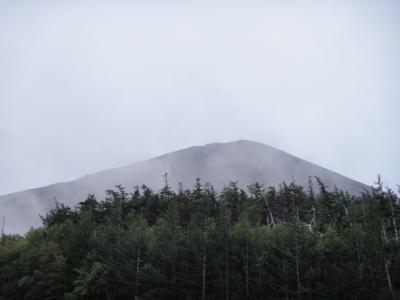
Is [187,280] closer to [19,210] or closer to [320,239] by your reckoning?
[320,239]

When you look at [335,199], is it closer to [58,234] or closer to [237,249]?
[237,249]

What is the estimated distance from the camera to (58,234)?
5216cm

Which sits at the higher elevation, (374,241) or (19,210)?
(19,210)

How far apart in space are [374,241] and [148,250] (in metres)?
23.7

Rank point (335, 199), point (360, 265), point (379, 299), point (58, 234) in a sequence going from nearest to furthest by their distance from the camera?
1. point (379, 299)
2. point (360, 265)
3. point (58, 234)
4. point (335, 199)

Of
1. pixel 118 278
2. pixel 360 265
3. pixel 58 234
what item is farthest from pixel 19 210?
pixel 360 265

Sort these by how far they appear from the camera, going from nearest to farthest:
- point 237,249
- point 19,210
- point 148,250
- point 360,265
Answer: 1. point 360,265
2. point 237,249
3. point 148,250
4. point 19,210

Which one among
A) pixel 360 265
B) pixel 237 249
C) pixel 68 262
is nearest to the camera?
pixel 360 265

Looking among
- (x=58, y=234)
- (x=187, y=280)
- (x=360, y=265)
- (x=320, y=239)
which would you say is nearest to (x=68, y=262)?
(x=58, y=234)

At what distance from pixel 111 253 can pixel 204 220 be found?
1118 cm

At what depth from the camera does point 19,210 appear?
198m

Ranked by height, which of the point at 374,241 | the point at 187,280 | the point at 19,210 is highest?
the point at 19,210

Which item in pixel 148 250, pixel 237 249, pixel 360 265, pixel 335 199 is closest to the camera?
pixel 360 265

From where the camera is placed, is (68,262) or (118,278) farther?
(68,262)
